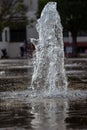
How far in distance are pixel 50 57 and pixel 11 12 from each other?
1875 inches

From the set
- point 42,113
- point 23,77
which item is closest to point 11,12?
point 23,77

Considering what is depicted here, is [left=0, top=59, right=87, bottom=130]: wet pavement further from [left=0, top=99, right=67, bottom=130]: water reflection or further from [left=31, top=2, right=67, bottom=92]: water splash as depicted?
[left=31, top=2, right=67, bottom=92]: water splash

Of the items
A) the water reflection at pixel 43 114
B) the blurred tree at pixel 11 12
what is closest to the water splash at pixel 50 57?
the water reflection at pixel 43 114

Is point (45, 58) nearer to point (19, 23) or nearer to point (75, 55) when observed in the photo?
point (75, 55)

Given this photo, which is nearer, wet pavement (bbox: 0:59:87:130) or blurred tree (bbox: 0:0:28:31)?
wet pavement (bbox: 0:59:87:130)

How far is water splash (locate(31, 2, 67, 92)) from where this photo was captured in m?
13.6

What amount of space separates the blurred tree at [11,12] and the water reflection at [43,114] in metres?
48.8

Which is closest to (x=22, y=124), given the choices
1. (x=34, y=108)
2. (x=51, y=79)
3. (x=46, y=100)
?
(x=34, y=108)

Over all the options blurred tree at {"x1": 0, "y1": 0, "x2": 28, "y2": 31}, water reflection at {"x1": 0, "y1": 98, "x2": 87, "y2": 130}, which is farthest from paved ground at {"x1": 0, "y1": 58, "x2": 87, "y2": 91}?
blurred tree at {"x1": 0, "y1": 0, "x2": 28, "y2": 31}

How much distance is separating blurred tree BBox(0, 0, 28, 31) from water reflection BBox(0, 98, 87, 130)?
160 feet

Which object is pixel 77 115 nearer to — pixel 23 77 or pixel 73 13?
pixel 23 77

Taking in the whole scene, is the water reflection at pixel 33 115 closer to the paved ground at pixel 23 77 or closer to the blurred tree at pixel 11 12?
the paved ground at pixel 23 77

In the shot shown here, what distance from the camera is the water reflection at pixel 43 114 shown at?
7921 mm

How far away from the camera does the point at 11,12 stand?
6134 cm
